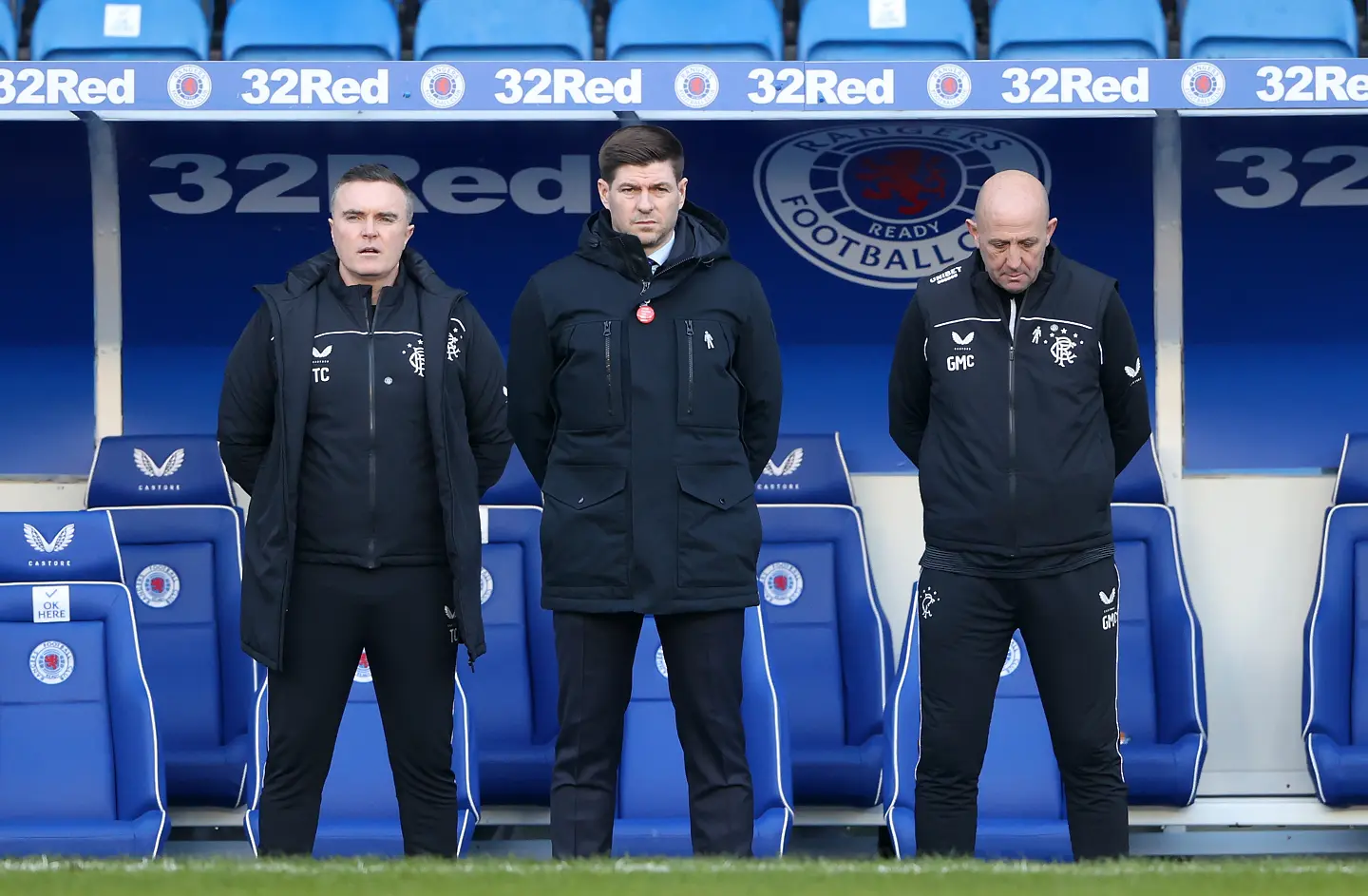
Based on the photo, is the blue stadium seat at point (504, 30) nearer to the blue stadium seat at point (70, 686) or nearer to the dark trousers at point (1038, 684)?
the blue stadium seat at point (70, 686)

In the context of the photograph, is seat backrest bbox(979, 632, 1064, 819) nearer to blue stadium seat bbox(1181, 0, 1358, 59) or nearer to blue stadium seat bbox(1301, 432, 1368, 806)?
blue stadium seat bbox(1301, 432, 1368, 806)

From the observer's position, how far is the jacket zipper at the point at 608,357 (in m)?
2.95

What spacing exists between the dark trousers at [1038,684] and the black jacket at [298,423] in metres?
0.81

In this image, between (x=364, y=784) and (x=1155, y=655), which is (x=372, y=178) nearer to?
(x=364, y=784)

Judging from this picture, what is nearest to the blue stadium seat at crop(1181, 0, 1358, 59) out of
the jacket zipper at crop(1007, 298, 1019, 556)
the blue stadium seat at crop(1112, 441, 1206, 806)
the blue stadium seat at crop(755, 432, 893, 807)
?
the blue stadium seat at crop(1112, 441, 1206, 806)

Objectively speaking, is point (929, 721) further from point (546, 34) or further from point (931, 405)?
point (546, 34)

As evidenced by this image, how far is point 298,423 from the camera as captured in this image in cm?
303

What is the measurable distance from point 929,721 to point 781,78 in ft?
5.00

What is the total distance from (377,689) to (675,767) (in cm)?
111

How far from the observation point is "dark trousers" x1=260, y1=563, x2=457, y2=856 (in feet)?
10.0

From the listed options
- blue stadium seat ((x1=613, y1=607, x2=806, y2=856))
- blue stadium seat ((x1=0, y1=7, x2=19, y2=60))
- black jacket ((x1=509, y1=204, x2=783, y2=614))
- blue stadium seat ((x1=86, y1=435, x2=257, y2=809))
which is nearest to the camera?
black jacket ((x1=509, y1=204, x2=783, y2=614))

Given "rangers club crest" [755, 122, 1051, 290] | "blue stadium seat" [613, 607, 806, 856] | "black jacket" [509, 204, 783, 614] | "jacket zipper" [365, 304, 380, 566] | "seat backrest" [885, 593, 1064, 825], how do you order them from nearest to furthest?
"black jacket" [509, 204, 783, 614] < "jacket zipper" [365, 304, 380, 566] < "blue stadium seat" [613, 607, 806, 856] < "seat backrest" [885, 593, 1064, 825] < "rangers club crest" [755, 122, 1051, 290]

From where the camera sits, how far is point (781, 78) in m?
3.98

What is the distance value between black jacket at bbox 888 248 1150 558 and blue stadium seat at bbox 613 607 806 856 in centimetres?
83
